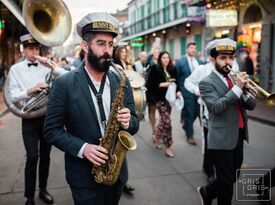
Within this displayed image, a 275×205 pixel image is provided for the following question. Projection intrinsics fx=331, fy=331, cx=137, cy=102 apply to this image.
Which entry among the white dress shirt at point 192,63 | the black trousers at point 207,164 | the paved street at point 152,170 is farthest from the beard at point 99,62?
the white dress shirt at point 192,63

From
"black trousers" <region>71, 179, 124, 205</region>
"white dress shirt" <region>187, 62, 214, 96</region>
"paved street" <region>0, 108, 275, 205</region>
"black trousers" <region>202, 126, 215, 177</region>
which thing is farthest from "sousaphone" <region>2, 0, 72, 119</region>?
"white dress shirt" <region>187, 62, 214, 96</region>

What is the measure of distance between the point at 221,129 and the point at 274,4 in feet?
37.8

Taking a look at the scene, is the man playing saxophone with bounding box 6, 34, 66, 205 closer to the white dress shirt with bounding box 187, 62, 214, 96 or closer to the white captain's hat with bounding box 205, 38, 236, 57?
the white captain's hat with bounding box 205, 38, 236, 57

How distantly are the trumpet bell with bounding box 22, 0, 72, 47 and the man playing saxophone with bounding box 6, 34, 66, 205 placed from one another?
0.68 feet

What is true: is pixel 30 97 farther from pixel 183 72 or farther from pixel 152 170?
pixel 183 72

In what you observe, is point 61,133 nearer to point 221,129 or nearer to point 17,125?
point 221,129

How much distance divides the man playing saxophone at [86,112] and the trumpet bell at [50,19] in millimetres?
1781

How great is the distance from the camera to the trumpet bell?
411 cm

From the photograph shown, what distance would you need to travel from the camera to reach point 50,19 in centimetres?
435

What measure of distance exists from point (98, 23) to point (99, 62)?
281 millimetres

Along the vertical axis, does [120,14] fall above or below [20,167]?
above

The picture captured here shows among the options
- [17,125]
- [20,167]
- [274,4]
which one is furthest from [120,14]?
[20,167]

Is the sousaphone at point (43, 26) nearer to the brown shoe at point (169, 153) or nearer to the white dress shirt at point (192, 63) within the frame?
the brown shoe at point (169, 153)

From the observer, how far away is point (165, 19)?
92.4 feet
